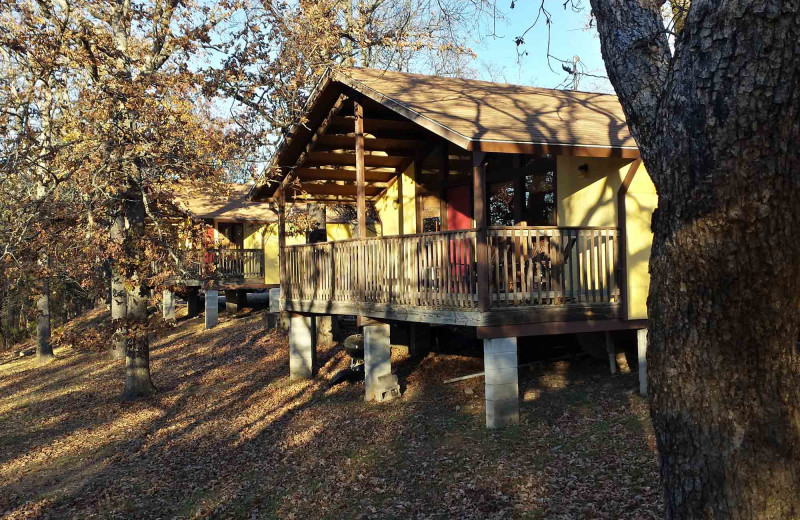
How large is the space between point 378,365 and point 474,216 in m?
3.55

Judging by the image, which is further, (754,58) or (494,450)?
(494,450)

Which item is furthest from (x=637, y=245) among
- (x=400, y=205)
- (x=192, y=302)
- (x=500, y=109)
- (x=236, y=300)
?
(x=192, y=302)

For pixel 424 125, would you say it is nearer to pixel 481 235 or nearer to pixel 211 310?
pixel 481 235

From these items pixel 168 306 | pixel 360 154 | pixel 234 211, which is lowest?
pixel 168 306

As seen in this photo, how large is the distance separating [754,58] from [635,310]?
8.48m

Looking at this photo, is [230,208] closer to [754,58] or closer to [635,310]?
[635,310]

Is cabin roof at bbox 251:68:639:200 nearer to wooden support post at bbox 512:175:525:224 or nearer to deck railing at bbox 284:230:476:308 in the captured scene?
wooden support post at bbox 512:175:525:224

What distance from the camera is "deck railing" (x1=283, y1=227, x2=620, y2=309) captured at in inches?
408

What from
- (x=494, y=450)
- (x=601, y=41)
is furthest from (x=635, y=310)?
(x=601, y=41)

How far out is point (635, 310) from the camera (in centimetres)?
1123

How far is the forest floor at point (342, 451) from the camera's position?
833cm

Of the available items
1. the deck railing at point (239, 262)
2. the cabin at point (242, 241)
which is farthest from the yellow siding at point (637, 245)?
the deck railing at point (239, 262)

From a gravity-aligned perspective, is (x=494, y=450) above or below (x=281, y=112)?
below

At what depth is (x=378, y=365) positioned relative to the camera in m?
13.5
